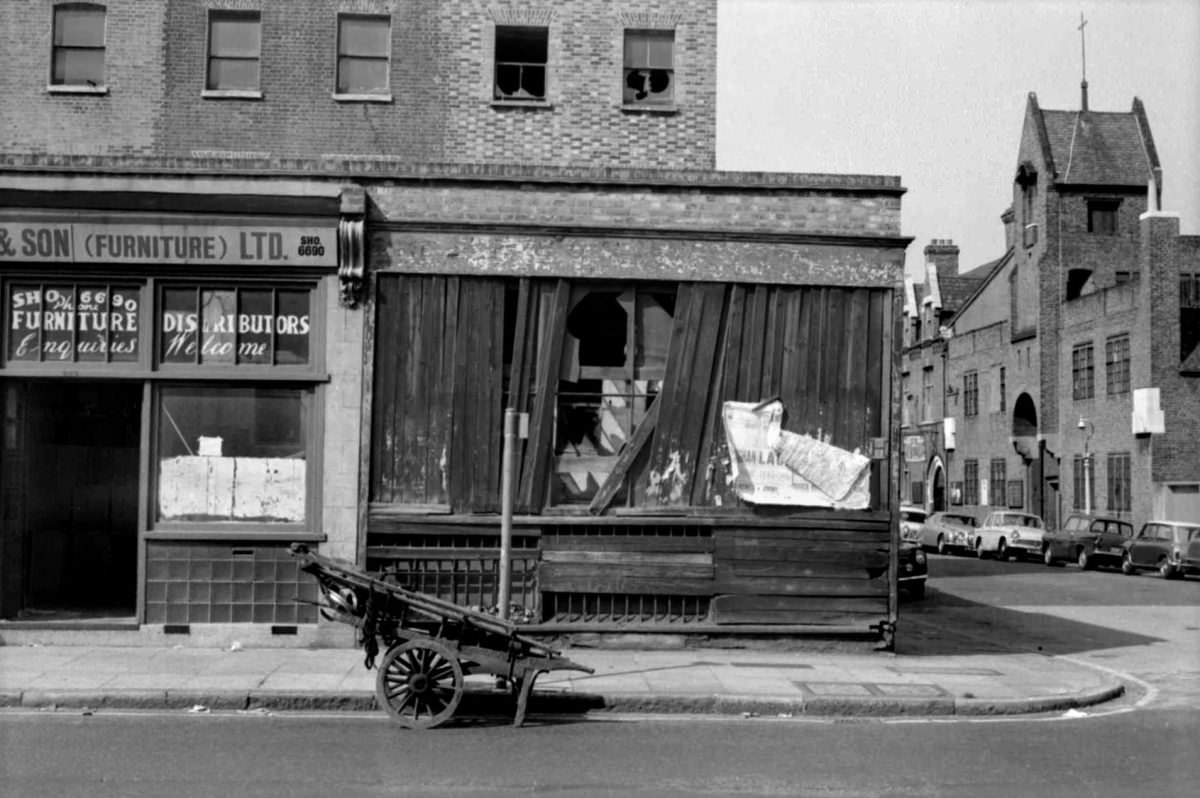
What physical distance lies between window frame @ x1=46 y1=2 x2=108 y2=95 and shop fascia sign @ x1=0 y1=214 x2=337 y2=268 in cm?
773

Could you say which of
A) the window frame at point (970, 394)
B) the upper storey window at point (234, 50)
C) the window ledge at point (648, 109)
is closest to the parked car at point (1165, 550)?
the window ledge at point (648, 109)

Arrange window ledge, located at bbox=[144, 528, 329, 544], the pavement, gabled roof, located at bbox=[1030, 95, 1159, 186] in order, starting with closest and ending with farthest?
1. the pavement
2. window ledge, located at bbox=[144, 528, 329, 544]
3. gabled roof, located at bbox=[1030, 95, 1159, 186]

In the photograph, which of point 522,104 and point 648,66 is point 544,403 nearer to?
point 522,104

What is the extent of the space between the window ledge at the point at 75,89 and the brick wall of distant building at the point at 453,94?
1163 millimetres

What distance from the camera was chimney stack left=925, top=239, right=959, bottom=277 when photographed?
67.2 meters

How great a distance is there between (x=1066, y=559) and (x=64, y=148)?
3076 cm

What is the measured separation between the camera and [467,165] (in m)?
13.6

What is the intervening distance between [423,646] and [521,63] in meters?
13.5

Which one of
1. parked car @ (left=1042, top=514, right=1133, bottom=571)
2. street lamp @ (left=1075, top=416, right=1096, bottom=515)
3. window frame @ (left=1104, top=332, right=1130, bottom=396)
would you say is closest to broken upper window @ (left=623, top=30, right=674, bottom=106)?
parked car @ (left=1042, top=514, right=1133, bottom=571)

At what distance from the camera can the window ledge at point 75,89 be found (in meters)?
19.9

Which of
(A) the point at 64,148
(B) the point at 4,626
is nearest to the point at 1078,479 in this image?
(A) the point at 64,148

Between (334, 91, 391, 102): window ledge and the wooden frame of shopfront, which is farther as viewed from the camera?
(334, 91, 391, 102): window ledge

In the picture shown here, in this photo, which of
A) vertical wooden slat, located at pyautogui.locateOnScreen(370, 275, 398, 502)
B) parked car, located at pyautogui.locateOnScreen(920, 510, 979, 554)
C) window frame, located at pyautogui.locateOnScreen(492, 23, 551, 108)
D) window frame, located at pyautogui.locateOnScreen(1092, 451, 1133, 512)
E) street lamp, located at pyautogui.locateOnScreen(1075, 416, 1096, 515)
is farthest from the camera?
street lamp, located at pyautogui.locateOnScreen(1075, 416, 1096, 515)

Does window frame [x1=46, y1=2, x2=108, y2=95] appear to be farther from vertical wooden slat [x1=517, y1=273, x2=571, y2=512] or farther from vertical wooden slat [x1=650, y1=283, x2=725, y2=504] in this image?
vertical wooden slat [x1=650, y1=283, x2=725, y2=504]
